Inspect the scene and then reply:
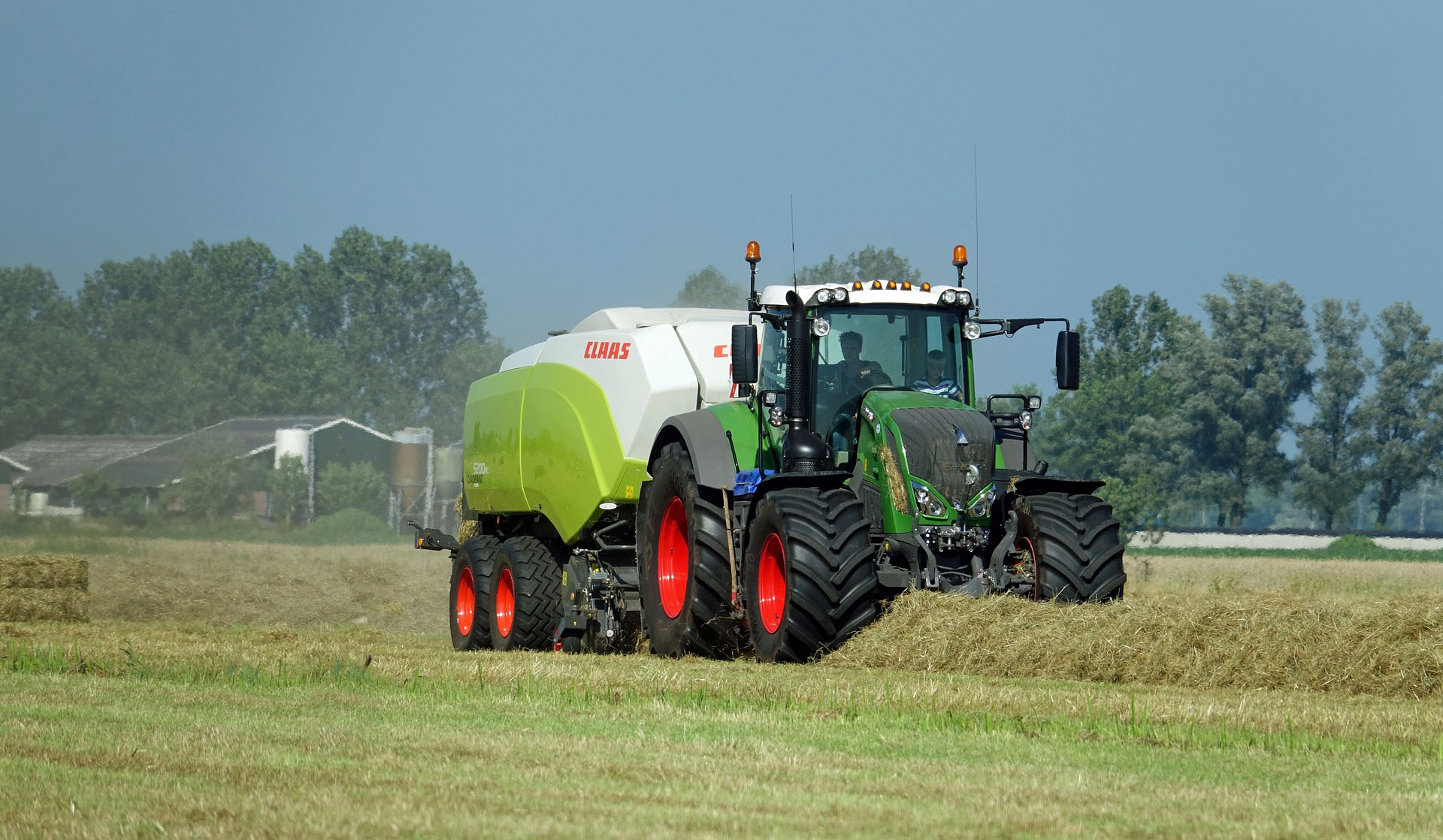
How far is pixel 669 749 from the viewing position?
786 centimetres

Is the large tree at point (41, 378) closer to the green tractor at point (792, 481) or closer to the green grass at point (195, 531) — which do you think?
the green grass at point (195, 531)

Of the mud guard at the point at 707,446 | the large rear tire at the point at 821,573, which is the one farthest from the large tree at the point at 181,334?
the large rear tire at the point at 821,573

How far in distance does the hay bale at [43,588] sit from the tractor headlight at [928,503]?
1296cm

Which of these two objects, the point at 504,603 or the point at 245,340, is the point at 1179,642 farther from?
the point at 245,340

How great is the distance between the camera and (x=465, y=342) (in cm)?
9488

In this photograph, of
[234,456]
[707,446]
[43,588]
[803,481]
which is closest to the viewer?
[803,481]

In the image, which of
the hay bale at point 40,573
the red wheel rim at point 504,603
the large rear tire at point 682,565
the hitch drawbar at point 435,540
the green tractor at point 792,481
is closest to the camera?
the green tractor at point 792,481

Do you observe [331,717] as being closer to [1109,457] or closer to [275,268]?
[1109,457]

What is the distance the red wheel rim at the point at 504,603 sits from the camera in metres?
18.8

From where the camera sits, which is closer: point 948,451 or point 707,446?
point 948,451

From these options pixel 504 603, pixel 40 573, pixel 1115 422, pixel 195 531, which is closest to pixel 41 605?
pixel 40 573

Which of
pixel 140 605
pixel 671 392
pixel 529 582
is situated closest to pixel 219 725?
pixel 671 392

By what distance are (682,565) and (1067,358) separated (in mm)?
4016

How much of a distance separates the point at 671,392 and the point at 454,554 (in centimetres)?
604
